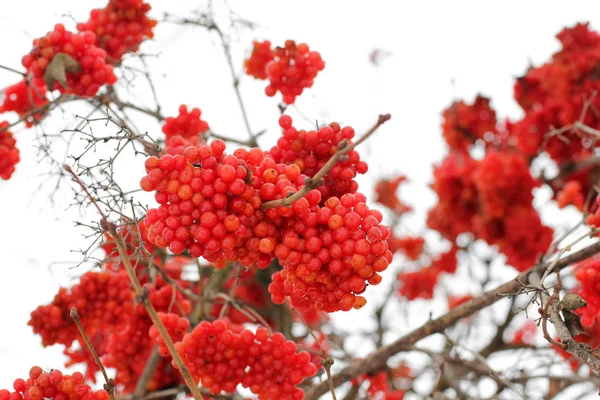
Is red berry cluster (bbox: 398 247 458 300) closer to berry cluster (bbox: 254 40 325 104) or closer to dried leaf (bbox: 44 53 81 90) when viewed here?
berry cluster (bbox: 254 40 325 104)

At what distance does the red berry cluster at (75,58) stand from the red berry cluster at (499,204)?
4.42 feet

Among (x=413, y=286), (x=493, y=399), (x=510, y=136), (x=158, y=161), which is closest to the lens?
(x=158, y=161)

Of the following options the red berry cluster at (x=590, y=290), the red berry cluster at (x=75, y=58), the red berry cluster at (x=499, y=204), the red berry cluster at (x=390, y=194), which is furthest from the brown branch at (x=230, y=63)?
the red berry cluster at (x=390, y=194)

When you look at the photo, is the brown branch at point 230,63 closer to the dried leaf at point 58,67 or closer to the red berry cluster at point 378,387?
the dried leaf at point 58,67

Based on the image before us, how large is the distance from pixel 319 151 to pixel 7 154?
0.62 meters

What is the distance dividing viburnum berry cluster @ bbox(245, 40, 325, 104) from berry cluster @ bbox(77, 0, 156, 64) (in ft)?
1.03

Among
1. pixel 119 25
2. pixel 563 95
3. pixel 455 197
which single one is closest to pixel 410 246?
pixel 455 197

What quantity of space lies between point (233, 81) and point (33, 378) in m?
0.82

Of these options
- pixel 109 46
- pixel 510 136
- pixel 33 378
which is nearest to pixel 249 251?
pixel 33 378

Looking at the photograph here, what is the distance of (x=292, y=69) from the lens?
1174 mm

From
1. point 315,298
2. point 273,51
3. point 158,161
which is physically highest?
point 273,51

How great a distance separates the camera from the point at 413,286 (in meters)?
2.41

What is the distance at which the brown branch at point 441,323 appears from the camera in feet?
3.27

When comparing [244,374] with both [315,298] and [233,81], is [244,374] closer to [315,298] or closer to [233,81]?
[315,298]
